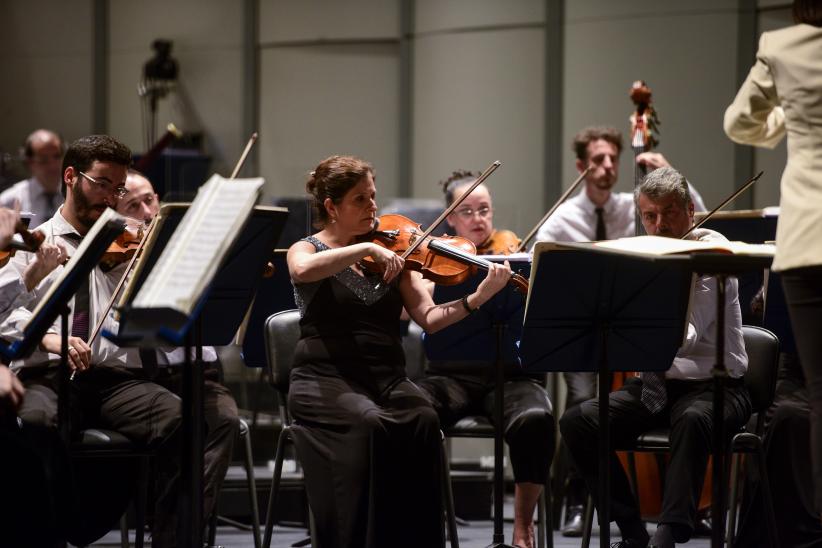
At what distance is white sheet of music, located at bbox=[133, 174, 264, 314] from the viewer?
2203 millimetres

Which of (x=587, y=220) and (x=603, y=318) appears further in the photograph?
(x=587, y=220)

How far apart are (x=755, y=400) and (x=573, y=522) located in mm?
1183

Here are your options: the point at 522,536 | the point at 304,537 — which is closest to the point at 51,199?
the point at 304,537

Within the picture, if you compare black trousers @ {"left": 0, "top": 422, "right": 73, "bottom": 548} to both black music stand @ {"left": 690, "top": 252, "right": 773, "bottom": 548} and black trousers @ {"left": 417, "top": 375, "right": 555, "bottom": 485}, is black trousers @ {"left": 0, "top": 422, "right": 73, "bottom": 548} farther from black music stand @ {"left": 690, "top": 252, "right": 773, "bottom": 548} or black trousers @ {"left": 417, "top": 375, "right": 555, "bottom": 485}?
black music stand @ {"left": 690, "top": 252, "right": 773, "bottom": 548}

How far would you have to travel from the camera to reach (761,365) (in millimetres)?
3451

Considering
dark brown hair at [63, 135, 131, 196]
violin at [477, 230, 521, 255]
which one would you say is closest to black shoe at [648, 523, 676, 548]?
violin at [477, 230, 521, 255]

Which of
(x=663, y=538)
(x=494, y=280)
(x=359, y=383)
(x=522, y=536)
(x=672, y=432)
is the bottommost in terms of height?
(x=522, y=536)

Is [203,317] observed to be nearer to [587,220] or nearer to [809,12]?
[809,12]

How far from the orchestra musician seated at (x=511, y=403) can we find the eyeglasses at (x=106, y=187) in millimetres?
1158

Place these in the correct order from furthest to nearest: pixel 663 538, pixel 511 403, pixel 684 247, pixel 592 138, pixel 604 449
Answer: pixel 592 138
pixel 511 403
pixel 663 538
pixel 604 449
pixel 684 247

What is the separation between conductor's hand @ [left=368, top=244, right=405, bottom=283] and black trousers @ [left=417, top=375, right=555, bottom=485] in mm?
670

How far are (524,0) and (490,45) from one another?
307 millimetres

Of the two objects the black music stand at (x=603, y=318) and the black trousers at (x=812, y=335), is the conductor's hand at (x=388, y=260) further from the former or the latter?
the black trousers at (x=812, y=335)

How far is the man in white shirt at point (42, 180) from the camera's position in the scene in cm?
592
